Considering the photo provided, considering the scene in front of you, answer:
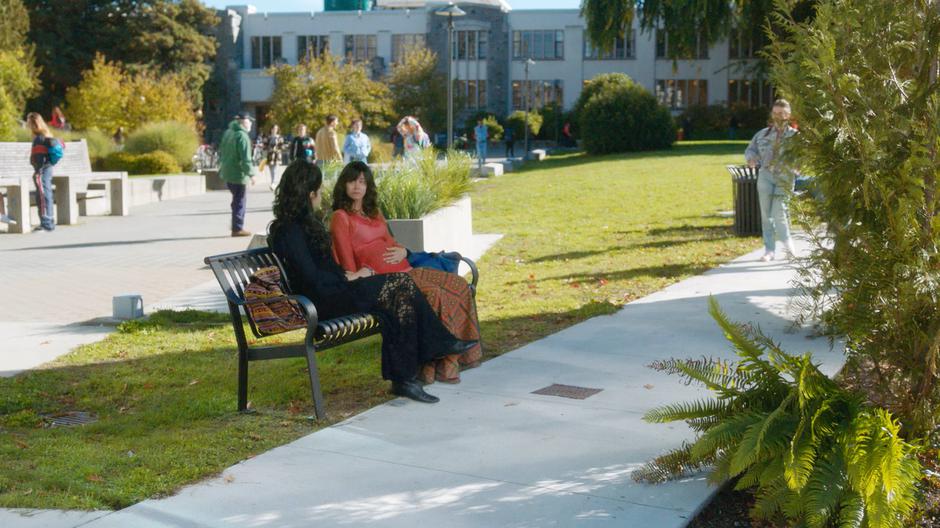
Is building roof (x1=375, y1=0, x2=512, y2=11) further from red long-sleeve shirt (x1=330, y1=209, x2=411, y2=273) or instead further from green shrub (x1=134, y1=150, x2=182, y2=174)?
red long-sleeve shirt (x1=330, y1=209, x2=411, y2=273)

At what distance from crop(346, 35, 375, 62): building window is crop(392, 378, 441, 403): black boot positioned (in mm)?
69828

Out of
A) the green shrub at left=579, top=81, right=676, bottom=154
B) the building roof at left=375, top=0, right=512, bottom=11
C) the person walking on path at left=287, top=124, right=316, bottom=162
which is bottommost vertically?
the person walking on path at left=287, top=124, right=316, bottom=162

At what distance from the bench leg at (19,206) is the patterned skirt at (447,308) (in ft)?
41.0

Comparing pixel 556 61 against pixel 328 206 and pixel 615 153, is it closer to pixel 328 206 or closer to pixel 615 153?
pixel 615 153

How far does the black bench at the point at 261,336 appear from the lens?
6168 mm

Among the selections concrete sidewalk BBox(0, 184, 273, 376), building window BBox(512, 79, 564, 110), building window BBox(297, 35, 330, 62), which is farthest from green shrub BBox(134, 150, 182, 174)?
building window BBox(297, 35, 330, 62)

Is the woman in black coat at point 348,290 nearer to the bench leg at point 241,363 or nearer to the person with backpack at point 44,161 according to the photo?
the bench leg at point 241,363

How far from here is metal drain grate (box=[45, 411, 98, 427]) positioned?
21.3ft

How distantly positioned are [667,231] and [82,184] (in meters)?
10.9

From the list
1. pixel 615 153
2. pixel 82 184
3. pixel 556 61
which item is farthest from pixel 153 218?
pixel 556 61

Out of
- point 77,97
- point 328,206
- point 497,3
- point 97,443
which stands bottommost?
point 97,443

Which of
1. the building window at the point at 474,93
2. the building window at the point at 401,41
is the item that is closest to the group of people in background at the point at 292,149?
the building window at the point at 401,41

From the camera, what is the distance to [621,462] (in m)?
5.34

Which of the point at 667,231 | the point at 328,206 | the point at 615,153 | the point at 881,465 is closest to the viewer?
the point at 881,465
